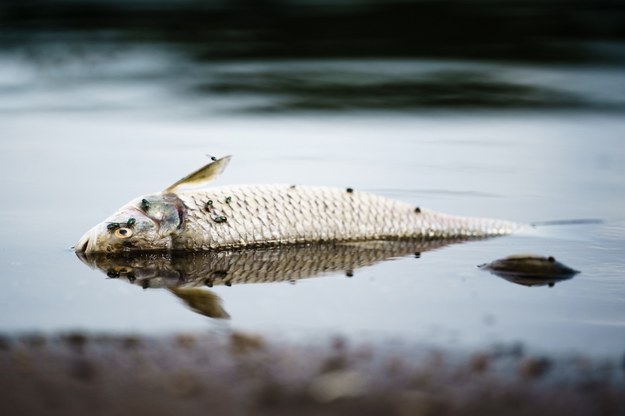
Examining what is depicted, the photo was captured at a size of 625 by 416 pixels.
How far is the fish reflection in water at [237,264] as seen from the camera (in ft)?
14.0

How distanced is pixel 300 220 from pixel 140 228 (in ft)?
2.17

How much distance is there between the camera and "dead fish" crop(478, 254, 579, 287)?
4223mm

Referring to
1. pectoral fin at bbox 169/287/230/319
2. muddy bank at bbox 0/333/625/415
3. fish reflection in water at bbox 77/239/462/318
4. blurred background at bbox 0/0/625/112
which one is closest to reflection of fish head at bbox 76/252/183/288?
fish reflection in water at bbox 77/239/462/318

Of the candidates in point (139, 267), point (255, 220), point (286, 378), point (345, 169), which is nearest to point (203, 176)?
point (255, 220)

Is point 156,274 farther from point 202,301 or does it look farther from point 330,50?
point 330,50

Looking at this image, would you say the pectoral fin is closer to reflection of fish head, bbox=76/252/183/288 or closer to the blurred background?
reflection of fish head, bbox=76/252/183/288

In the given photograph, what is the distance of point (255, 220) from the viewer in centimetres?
473

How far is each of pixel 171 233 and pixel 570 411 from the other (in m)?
2.13

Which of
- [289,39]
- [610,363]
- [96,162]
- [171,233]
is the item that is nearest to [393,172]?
[96,162]

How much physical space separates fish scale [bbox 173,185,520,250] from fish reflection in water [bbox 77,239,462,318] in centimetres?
5

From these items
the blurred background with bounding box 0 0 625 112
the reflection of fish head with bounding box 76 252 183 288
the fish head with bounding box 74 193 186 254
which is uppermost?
the blurred background with bounding box 0 0 625 112

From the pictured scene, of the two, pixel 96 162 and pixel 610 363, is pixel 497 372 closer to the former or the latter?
pixel 610 363

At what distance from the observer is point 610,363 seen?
10.7 feet

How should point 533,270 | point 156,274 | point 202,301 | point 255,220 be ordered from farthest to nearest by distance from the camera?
1. point 255,220
2. point 156,274
3. point 533,270
4. point 202,301
